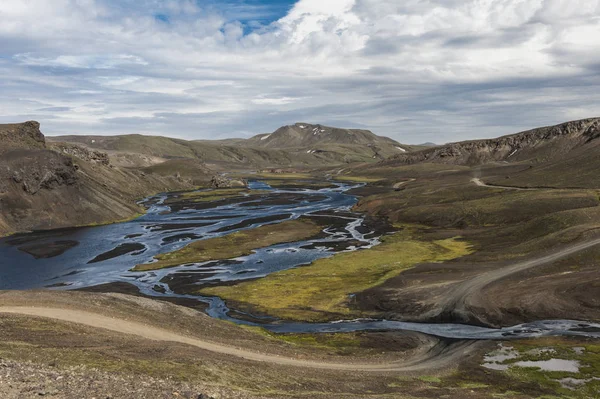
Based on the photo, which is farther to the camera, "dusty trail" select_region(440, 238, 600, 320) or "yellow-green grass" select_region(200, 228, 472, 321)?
"yellow-green grass" select_region(200, 228, 472, 321)

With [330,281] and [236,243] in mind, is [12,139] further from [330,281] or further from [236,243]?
[330,281]

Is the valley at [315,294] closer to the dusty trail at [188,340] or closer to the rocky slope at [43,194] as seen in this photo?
the dusty trail at [188,340]

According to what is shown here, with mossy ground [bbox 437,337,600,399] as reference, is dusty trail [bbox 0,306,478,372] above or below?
above

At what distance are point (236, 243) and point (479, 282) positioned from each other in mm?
68613

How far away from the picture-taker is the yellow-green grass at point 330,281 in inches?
3001

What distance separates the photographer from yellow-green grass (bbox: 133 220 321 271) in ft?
369

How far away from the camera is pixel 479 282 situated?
79.1 m

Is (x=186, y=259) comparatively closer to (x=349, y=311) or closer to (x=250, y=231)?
(x=250, y=231)

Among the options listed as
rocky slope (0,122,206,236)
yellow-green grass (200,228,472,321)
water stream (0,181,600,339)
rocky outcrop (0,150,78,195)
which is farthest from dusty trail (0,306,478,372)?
rocky outcrop (0,150,78,195)

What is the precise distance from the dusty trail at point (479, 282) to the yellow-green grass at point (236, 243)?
56.5 meters

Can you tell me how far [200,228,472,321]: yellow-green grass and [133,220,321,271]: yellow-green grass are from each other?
78.6ft

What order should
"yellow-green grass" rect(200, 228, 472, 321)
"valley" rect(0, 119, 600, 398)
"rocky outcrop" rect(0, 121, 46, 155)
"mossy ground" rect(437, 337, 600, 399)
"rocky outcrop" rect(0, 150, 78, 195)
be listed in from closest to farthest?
"valley" rect(0, 119, 600, 398), "mossy ground" rect(437, 337, 600, 399), "yellow-green grass" rect(200, 228, 472, 321), "rocky outcrop" rect(0, 150, 78, 195), "rocky outcrop" rect(0, 121, 46, 155)

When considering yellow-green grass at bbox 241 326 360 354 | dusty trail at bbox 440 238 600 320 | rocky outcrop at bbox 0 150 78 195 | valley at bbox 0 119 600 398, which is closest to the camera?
valley at bbox 0 119 600 398

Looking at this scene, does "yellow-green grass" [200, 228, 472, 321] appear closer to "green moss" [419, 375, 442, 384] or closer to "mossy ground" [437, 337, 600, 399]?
"mossy ground" [437, 337, 600, 399]
